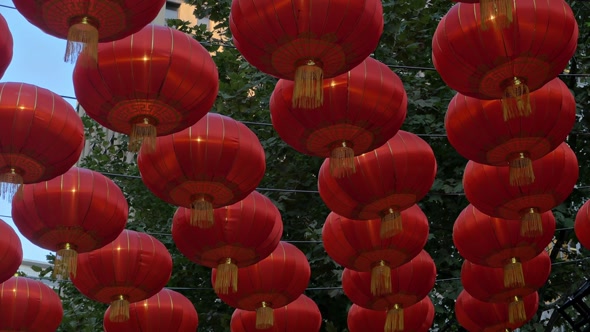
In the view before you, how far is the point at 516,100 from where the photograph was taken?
6.74 m

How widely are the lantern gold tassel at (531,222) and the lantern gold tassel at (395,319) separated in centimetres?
156

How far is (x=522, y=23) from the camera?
21.1ft

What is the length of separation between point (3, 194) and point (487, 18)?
3521mm

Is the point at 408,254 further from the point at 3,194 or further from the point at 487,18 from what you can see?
the point at 3,194

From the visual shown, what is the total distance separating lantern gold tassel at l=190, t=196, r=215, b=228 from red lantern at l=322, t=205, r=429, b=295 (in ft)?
4.22

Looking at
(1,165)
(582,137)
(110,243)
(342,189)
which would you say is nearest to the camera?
(1,165)

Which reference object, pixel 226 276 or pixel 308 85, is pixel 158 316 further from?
pixel 308 85

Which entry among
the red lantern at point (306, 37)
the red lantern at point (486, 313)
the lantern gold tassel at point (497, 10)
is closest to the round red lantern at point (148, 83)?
the red lantern at point (306, 37)

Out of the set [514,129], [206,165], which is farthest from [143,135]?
[514,129]

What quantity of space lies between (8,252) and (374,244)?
2.95 meters

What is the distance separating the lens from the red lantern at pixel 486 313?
374 inches

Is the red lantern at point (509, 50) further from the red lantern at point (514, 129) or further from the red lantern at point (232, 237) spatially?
the red lantern at point (232, 237)

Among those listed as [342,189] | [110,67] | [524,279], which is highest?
[110,67]

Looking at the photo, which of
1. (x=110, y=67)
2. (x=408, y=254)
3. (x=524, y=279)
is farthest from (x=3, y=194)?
(x=524, y=279)
